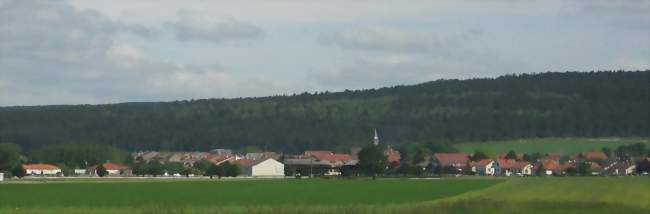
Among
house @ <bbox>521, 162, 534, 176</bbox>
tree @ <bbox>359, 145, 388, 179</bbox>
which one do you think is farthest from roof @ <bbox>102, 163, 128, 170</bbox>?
house @ <bbox>521, 162, 534, 176</bbox>

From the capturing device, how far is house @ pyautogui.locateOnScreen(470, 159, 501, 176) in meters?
170

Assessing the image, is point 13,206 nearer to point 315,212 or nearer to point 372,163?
point 315,212

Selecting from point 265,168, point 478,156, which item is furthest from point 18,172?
point 478,156

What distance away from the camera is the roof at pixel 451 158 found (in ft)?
586

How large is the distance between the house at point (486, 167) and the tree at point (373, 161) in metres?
29.3

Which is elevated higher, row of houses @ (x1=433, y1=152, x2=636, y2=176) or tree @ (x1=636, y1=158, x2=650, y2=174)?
row of houses @ (x1=433, y1=152, x2=636, y2=176)

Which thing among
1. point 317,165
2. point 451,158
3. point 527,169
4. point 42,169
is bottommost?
point 527,169

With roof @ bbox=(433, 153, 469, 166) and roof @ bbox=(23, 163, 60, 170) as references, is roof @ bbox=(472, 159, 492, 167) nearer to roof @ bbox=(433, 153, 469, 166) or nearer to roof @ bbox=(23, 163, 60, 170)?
roof @ bbox=(433, 153, 469, 166)

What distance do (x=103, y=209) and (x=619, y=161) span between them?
130 meters

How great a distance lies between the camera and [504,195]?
5962cm

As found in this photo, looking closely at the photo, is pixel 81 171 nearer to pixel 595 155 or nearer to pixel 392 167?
pixel 392 167

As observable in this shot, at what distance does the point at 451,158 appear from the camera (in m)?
186

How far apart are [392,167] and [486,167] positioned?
31426mm

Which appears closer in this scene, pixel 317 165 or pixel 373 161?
pixel 373 161
